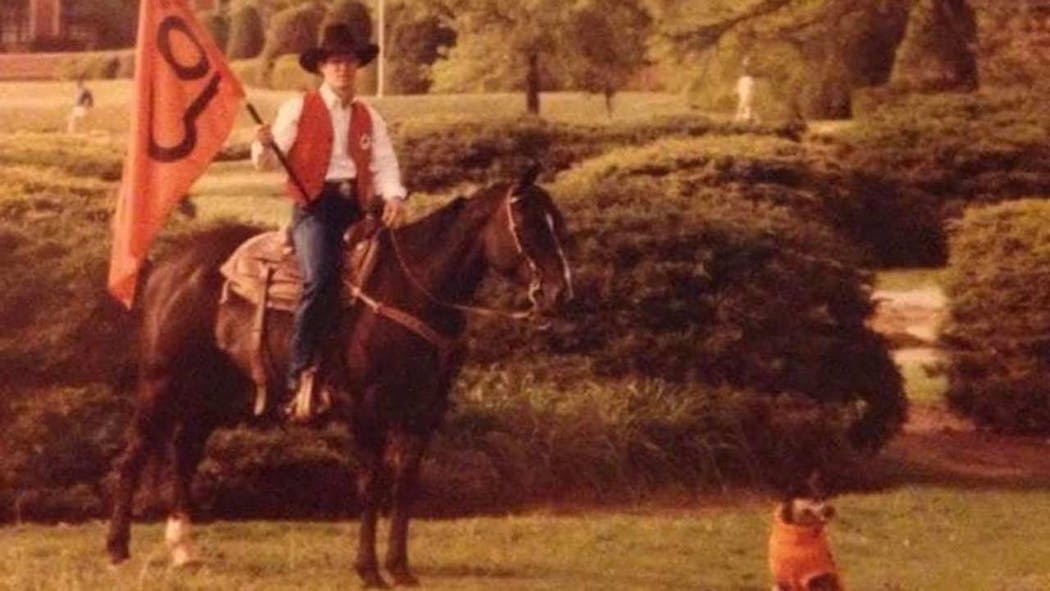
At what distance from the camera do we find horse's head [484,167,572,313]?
11367 millimetres

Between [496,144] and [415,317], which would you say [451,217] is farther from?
[496,144]

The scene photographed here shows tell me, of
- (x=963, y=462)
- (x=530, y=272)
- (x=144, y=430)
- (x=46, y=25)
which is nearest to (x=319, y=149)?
(x=530, y=272)

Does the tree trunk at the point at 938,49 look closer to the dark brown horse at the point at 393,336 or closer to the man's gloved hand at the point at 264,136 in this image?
the dark brown horse at the point at 393,336

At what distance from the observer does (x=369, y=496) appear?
11.7 metres


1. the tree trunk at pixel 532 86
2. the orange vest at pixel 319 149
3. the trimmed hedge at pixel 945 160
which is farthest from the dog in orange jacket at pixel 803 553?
the tree trunk at pixel 532 86

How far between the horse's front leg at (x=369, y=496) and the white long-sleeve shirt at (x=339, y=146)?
1.18 meters

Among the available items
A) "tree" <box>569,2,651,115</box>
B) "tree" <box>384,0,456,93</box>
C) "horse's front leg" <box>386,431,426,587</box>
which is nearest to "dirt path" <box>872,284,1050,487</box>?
"horse's front leg" <box>386,431,426,587</box>

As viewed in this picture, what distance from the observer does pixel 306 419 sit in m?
11.9

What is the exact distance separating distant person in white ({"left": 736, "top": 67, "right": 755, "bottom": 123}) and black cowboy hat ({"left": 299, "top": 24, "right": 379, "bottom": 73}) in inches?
719

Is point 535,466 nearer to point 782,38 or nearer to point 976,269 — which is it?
point 976,269

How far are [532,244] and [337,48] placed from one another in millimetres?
1341

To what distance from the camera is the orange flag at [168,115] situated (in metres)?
12.5

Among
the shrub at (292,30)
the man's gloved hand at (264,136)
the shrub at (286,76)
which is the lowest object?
the shrub at (286,76)

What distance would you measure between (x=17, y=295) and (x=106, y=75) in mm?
14999
